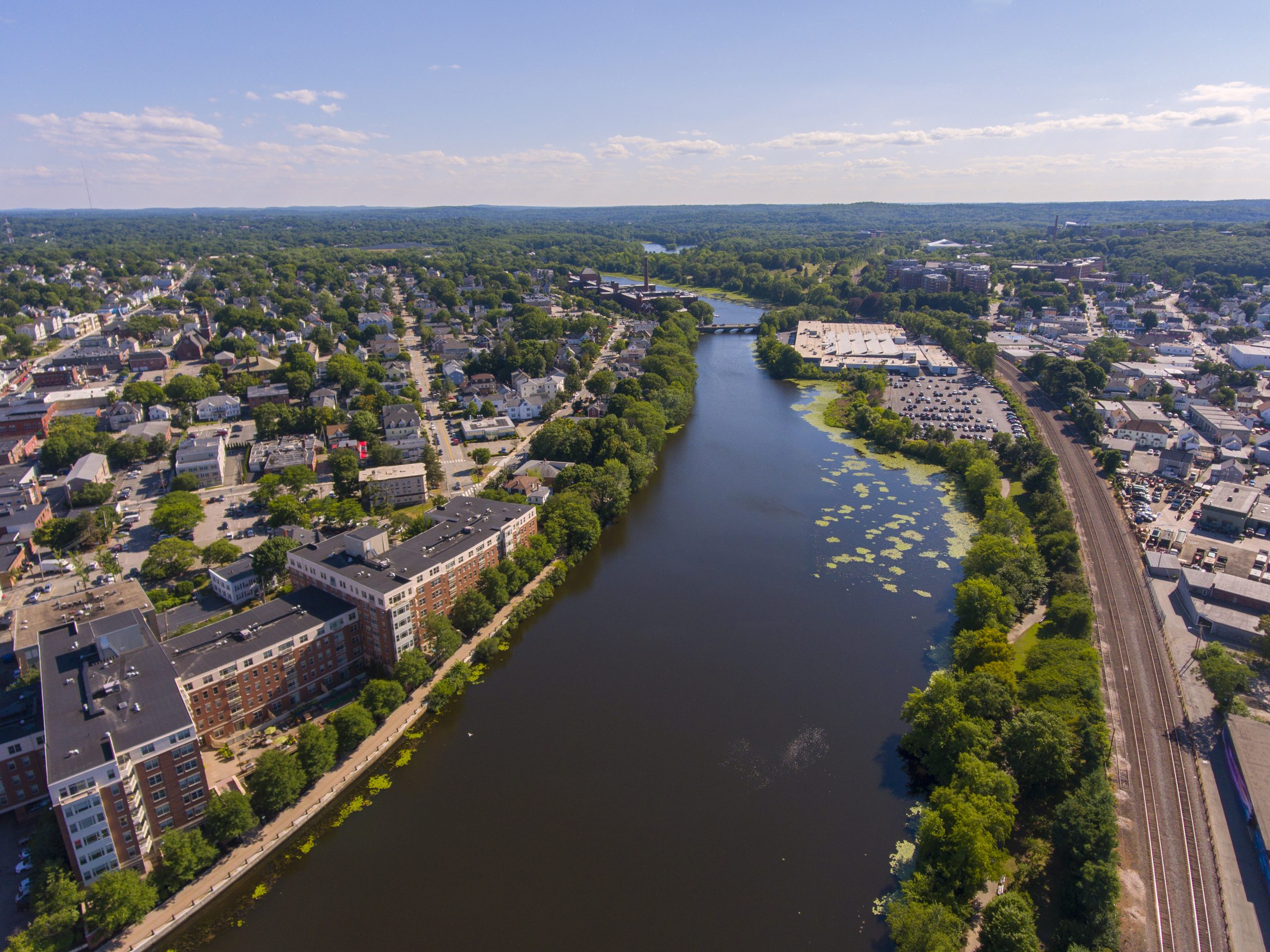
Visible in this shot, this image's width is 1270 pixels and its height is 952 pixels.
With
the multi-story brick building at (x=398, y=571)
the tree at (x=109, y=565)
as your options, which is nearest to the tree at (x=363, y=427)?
the tree at (x=109, y=565)

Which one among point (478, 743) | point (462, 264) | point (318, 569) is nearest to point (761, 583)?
point (478, 743)

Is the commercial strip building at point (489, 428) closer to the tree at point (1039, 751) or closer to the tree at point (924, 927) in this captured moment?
the tree at point (1039, 751)

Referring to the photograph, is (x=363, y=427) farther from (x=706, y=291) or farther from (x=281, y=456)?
(x=706, y=291)

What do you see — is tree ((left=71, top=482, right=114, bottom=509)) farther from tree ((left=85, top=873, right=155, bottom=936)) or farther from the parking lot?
the parking lot

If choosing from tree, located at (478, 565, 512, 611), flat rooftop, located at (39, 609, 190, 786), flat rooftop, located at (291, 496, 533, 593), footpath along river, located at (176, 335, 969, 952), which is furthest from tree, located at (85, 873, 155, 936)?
tree, located at (478, 565, 512, 611)

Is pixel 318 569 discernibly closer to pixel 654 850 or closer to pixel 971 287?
pixel 654 850

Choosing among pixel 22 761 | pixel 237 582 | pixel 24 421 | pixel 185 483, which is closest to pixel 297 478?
pixel 185 483

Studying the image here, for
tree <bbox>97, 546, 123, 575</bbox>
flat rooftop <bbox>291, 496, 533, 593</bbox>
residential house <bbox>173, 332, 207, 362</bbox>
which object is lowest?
tree <bbox>97, 546, 123, 575</bbox>
